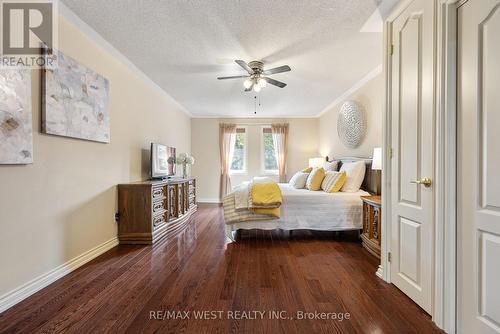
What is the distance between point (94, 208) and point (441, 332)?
10.5ft

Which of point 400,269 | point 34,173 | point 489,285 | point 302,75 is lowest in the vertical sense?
point 400,269

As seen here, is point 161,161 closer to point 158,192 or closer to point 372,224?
point 158,192

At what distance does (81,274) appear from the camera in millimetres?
2170

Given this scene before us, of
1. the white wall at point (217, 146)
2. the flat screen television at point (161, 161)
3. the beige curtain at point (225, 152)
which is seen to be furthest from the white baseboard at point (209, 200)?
the flat screen television at point (161, 161)

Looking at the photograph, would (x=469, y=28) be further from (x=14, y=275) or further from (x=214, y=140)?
(x=214, y=140)

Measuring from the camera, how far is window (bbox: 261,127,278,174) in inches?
255

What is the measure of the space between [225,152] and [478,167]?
5438 millimetres

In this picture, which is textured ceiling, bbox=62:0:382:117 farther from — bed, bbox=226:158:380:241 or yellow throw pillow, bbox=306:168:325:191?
bed, bbox=226:158:380:241

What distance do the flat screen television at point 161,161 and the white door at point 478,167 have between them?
362 centimetres

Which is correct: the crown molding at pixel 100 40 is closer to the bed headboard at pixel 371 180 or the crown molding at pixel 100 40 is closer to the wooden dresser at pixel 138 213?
the wooden dresser at pixel 138 213

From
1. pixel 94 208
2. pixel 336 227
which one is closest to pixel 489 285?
pixel 336 227

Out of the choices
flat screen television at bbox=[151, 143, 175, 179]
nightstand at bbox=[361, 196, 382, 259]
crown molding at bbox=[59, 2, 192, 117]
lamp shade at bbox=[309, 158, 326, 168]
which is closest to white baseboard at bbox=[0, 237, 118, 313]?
flat screen television at bbox=[151, 143, 175, 179]

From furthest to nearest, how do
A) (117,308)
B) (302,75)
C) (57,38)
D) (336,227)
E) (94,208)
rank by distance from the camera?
1. (302,75)
2. (336,227)
3. (94,208)
4. (57,38)
5. (117,308)

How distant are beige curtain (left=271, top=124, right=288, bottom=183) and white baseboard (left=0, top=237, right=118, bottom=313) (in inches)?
177
